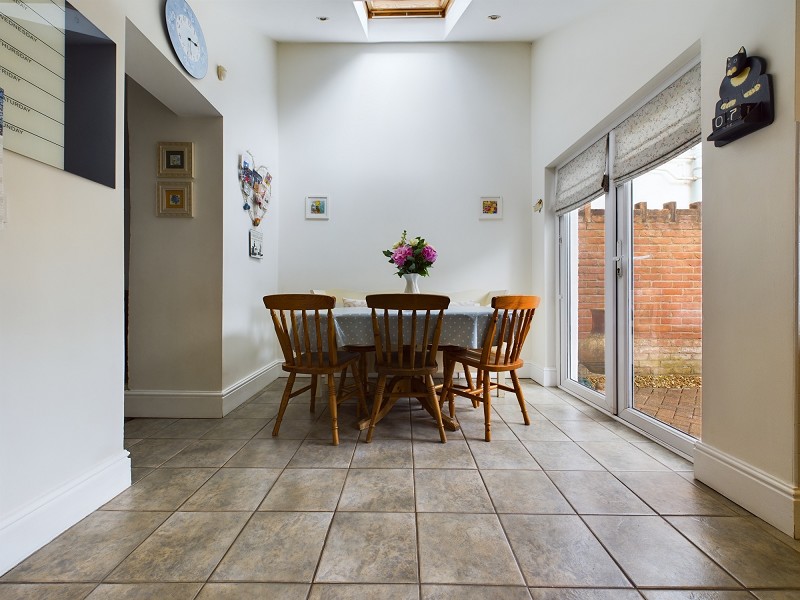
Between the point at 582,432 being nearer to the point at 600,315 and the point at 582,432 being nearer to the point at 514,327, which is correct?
the point at 514,327

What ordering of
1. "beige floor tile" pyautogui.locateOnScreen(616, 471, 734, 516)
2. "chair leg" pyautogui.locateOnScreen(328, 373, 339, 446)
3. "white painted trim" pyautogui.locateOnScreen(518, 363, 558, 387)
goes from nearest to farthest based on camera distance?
"beige floor tile" pyautogui.locateOnScreen(616, 471, 734, 516) < "chair leg" pyautogui.locateOnScreen(328, 373, 339, 446) < "white painted trim" pyautogui.locateOnScreen(518, 363, 558, 387)

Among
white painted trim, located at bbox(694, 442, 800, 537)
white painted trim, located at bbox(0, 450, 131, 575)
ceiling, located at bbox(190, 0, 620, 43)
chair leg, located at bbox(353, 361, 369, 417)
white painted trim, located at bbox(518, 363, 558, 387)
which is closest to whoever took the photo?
white painted trim, located at bbox(0, 450, 131, 575)

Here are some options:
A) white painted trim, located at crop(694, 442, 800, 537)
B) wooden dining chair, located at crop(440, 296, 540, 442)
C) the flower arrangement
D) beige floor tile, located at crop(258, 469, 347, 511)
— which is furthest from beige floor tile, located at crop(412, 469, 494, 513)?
the flower arrangement

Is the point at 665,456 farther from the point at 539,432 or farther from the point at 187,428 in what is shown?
the point at 187,428

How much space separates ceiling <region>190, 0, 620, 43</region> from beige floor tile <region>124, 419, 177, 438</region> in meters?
2.81

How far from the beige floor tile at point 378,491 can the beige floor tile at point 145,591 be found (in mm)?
533

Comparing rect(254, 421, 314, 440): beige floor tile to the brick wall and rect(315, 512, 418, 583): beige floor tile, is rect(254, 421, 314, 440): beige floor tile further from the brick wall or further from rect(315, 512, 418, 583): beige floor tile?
the brick wall

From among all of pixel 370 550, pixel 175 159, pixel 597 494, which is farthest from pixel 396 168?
pixel 370 550

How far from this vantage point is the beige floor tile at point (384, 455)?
1.81 m

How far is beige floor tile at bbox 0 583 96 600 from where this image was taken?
1022mm

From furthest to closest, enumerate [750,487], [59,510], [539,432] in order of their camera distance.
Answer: [539,432], [750,487], [59,510]

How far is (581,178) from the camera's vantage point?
9.71ft

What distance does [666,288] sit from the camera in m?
2.17

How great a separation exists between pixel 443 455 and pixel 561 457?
0.59 metres
